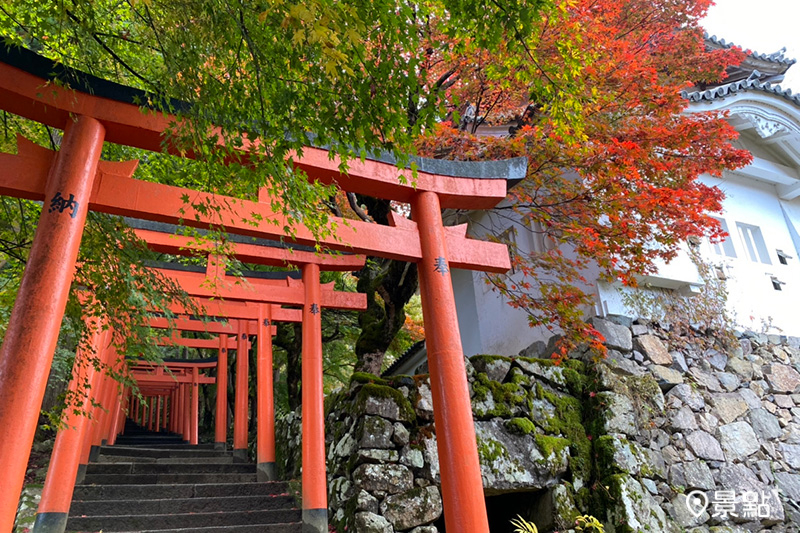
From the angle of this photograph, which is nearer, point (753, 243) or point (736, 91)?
point (736, 91)

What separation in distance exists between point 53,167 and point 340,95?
7.14 feet

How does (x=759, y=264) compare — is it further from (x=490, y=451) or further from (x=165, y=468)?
(x=165, y=468)

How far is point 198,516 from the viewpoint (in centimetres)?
753

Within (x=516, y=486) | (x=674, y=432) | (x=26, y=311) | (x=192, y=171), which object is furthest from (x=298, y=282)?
(x=674, y=432)

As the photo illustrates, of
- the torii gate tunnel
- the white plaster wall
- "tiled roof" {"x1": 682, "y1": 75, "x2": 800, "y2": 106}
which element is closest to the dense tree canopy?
the torii gate tunnel

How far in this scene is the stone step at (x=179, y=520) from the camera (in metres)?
7.01

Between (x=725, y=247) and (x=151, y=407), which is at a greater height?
(x=151, y=407)

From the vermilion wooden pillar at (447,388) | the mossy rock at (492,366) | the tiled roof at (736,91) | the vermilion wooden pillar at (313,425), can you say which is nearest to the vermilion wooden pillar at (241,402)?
the vermilion wooden pillar at (313,425)

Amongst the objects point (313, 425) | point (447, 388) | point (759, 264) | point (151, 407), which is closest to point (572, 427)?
point (313, 425)

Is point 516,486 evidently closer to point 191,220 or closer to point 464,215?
point 191,220

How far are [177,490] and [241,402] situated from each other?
11.1ft

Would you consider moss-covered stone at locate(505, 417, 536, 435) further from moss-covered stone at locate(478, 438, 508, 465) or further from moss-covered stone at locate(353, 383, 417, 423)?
moss-covered stone at locate(353, 383, 417, 423)

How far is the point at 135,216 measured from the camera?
4289 millimetres

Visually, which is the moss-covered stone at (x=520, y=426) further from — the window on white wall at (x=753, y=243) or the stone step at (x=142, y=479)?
the window on white wall at (x=753, y=243)
